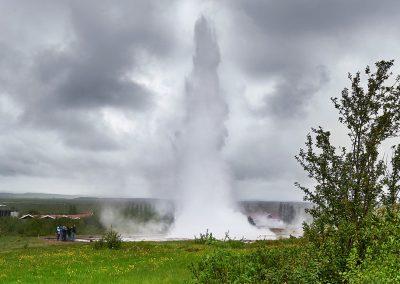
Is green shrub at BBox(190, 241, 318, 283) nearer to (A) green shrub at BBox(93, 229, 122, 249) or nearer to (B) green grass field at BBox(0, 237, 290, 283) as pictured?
(B) green grass field at BBox(0, 237, 290, 283)

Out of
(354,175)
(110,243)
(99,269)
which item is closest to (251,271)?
(354,175)

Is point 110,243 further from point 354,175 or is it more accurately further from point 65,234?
point 354,175

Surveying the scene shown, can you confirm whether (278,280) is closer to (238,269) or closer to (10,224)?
(238,269)

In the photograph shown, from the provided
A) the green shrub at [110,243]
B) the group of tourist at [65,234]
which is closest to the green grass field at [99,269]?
the green shrub at [110,243]

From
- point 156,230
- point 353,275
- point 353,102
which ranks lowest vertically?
point 156,230

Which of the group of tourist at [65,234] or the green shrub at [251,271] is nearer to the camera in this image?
the green shrub at [251,271]

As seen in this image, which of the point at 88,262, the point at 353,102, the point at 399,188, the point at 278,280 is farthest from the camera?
the point at 88,262

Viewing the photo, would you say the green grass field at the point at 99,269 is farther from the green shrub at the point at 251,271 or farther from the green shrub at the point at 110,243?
the green shrub at the point at 110,243

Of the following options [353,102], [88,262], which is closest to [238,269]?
[353,102]

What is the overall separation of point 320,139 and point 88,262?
1919 centimetres

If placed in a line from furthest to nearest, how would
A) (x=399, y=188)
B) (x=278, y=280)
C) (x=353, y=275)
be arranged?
1. (x=399, y=188)
2. (x=278, y=280)
3. (x=353, y=275)

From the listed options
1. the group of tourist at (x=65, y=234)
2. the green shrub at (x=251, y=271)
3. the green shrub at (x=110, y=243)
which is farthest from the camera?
the group of tourist at (x=65, y=234)

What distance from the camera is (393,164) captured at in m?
13.8

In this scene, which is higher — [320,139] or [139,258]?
[320,139]
